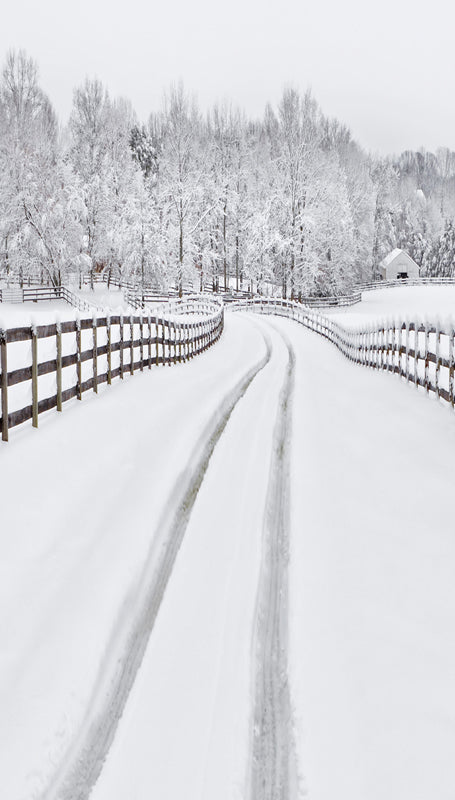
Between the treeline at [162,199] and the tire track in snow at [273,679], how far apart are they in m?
39.3

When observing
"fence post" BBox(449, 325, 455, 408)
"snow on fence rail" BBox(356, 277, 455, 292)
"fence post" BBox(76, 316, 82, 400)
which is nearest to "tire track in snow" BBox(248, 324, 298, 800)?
"fence post" BBox(76, 316, 82, 400)

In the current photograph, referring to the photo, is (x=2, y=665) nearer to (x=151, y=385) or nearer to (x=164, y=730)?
(x=164, y=730)

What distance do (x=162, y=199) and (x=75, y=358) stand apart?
3847 centimetres

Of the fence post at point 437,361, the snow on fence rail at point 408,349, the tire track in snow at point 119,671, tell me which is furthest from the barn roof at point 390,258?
the tire track in snow at point 119,671

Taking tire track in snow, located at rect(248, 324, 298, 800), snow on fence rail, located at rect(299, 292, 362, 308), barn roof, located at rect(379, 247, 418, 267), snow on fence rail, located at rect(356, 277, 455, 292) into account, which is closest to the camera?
tire track in snow, located at rect(248, 324, 298, 800)

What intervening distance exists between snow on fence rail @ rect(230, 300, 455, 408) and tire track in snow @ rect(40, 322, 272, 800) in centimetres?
618

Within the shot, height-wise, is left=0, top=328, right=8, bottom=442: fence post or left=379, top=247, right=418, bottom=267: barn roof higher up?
left=379, top=247, right=418, bottom=267: barn roof

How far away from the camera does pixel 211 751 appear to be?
2.66 meters

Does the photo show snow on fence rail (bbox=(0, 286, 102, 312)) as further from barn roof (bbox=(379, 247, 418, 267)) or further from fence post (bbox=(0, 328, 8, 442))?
barn roof (bbox=(379, 247, 418, 267))

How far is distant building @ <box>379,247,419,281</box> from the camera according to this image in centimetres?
8419

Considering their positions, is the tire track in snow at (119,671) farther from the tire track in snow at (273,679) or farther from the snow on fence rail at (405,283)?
the snow on fence rail at (405,283)

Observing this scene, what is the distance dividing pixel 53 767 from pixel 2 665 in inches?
30.4

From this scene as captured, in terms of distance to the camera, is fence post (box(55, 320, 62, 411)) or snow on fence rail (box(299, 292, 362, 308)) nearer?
fence post (box(55, 320, 62, 411))

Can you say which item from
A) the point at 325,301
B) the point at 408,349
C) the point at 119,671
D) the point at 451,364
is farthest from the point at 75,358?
the point at 325,301
